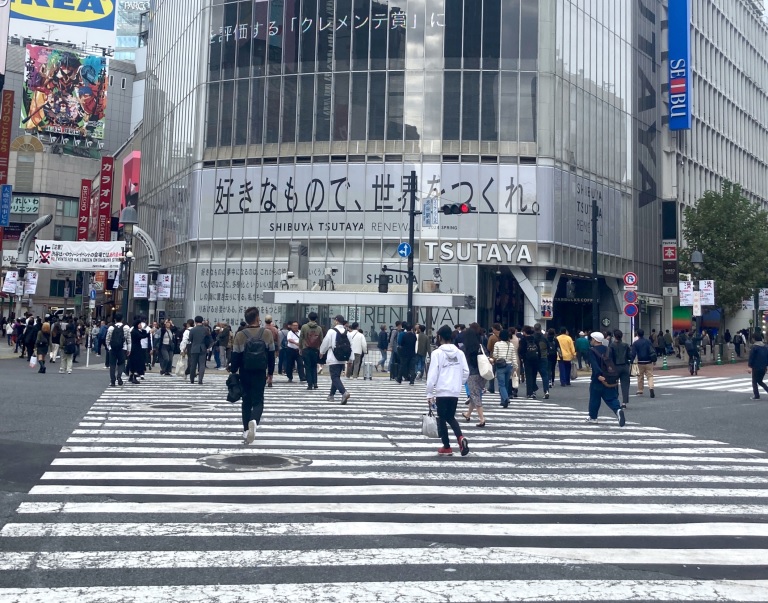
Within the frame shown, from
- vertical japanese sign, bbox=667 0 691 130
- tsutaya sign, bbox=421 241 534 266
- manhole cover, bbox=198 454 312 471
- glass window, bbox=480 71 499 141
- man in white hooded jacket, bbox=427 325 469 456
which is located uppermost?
vertical japanese sign, bbox=667 0 691 130

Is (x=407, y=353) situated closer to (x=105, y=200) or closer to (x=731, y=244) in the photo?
(x=731, y=244)

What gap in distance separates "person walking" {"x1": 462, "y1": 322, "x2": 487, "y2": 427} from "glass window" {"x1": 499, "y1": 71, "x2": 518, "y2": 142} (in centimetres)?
2742

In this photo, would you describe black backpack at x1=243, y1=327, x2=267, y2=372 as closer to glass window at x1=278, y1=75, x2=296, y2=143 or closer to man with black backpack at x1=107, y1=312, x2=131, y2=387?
man with black backpack at x1=107, y1=312, x2=131, y2=387

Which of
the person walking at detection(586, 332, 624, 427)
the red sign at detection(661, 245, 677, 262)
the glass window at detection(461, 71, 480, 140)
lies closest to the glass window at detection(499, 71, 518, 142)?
the glass window at detection(461, 71, 480, 140)

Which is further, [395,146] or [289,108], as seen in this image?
[289,108]

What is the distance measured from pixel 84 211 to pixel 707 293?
2573 inches

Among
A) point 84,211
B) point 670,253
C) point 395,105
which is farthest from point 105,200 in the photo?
point 670,253

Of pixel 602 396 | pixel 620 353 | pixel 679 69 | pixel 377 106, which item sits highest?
pixel 679 69

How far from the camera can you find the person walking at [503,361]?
17828mm

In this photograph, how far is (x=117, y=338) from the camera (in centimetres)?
2095

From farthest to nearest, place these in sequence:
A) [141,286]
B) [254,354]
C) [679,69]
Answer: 1. [679,69]
2. [141,286]
3. [254,354]

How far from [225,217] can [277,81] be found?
789 centimetres

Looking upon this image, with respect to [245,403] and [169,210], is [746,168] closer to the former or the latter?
[169,210]

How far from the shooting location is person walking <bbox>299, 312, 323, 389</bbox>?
65.2 ft
